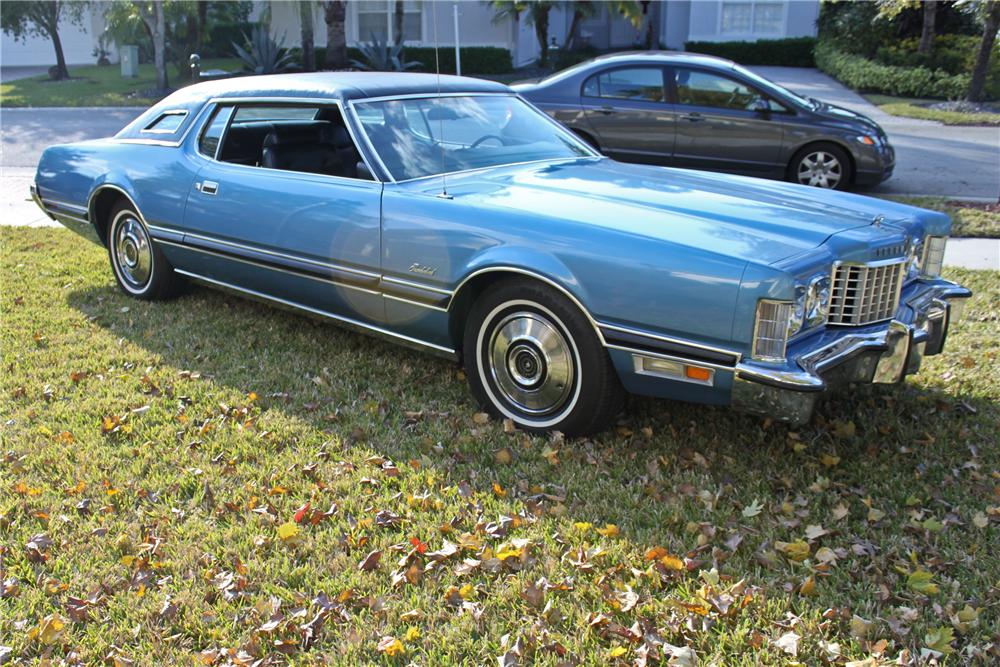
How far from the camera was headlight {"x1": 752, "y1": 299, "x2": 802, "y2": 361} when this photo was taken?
3258 mm

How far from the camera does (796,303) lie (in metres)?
3.31

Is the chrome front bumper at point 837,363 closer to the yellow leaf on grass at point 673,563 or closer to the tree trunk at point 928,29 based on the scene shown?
the yellow leaf on grass at point 673,563

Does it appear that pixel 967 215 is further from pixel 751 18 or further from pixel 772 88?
pixel 751 18

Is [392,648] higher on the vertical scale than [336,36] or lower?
lower

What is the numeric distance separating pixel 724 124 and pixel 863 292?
228 inches

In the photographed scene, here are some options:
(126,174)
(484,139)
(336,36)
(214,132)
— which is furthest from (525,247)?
(336,36)

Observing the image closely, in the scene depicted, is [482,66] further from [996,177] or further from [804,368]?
[804,368]

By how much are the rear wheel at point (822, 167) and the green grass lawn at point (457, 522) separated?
13.9 ft

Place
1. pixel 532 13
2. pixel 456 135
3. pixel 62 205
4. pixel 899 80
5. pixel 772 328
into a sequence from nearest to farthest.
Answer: pixel 772 328, pixel 456 135, pixel 62 205, pixel 899 80, pixel 532 13

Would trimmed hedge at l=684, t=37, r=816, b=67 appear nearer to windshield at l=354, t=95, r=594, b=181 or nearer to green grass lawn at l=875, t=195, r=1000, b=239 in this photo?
green grass lawn at l=875, t=195, r=1000, b=239

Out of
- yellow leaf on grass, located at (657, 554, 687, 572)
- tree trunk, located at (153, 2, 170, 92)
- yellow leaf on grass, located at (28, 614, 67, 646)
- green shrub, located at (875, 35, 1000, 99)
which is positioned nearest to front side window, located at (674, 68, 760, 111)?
yellow leaf on grass, located at (657, 554, 687, 572)

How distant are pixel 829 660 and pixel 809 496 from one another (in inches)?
40.0

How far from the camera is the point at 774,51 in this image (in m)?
26.7

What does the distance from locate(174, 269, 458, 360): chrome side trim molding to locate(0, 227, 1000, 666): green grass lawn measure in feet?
0.95
